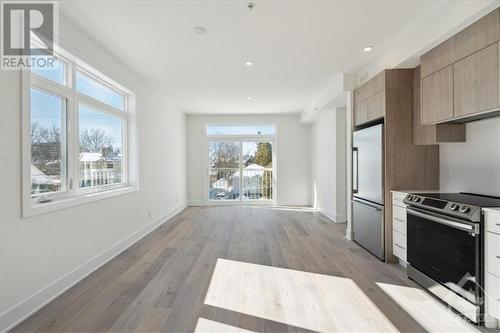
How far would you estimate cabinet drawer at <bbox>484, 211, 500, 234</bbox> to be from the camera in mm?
1898

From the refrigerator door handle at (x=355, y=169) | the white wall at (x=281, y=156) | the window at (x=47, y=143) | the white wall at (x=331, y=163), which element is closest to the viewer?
the window at (x=47, y=143)

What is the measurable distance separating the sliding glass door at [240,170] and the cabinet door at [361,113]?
3906 millimetres

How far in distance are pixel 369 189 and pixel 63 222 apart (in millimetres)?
3792

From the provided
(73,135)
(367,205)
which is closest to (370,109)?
(367,205)

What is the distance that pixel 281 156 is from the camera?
25.7 feet

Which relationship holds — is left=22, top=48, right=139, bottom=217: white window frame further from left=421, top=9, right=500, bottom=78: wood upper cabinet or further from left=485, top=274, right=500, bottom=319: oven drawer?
left=421, top=9, right=500, bottom=78: wood upper cabinet

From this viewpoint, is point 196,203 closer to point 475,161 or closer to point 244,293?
point 244,293

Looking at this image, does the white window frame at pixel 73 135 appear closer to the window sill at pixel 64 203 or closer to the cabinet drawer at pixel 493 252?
the window sill at pixel 64 203

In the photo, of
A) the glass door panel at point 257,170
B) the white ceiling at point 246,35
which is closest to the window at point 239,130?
the glass door panel at point 257,170

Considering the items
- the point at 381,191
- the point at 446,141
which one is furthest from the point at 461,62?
the point at 381,191

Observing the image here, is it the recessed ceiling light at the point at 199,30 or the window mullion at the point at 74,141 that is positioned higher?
the recessed ceiling light at the point at 199,30

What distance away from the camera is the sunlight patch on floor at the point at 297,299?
2070mm

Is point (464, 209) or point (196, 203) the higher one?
point (464, 209)

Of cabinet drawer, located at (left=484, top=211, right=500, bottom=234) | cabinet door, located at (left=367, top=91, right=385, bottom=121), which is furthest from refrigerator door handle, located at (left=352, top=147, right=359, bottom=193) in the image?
cabinet drawer, located at (left=484, top=211, right=500, bottom=234)
